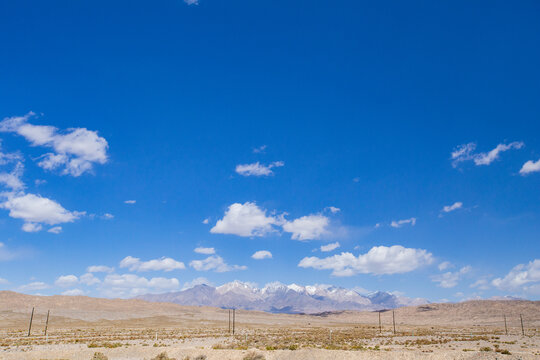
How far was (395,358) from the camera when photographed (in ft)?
86.7

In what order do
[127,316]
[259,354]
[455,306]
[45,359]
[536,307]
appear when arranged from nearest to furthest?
[259,354] < [45,359] < [127,316] < [536,307] < [455,306]

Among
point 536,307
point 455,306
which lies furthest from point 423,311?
point 536,307

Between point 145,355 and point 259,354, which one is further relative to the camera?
point 145,355

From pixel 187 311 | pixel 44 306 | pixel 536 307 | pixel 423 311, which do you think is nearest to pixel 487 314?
pixel 536 307

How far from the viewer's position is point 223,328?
96.4m

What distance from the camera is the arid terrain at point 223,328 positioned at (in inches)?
1516

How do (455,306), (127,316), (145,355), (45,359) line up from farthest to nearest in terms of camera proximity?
(455,306), (127,316), (145,355), (45,359)

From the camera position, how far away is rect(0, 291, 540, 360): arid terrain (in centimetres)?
3849

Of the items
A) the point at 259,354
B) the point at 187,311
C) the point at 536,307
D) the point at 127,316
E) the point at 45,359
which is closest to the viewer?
the point at 259,354

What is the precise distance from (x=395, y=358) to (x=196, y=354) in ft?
51.3

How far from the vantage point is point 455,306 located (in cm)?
19262

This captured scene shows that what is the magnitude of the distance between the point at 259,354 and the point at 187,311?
155151 millimetres

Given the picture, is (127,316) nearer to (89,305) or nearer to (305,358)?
(89,305)

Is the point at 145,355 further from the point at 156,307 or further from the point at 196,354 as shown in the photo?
the point at 156,307
